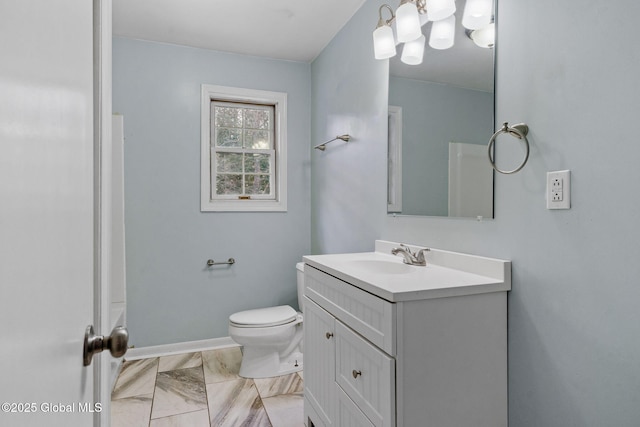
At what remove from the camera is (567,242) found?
3.49ft

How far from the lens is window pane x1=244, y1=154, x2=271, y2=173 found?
10.2 feet

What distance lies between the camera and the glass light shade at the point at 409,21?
5.09ft

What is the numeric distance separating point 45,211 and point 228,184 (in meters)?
2.66

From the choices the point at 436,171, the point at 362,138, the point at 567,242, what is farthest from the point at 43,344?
the point at 362,138

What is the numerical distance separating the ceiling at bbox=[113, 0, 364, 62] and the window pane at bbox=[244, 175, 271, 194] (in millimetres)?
1052

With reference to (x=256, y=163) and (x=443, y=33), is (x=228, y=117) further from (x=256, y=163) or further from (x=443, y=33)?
(x=443, y=33)

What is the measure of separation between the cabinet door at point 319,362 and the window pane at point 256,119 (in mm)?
1848

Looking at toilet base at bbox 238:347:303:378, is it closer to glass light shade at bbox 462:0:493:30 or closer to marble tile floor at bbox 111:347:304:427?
marble tile floor at bbox 111:347:304:427

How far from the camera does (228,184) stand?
3.03 m

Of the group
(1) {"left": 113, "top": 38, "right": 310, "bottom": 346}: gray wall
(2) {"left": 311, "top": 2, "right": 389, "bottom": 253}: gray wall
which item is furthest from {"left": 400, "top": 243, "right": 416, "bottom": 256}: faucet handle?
(1) {"left": 113, "top": 38, "right": 310, "bottom": 346}: gray wall

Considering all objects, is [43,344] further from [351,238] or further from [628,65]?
[351,238]

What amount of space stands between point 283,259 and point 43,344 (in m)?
2.72

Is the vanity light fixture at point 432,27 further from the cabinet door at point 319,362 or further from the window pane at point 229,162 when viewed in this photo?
the window pane at point 229,162

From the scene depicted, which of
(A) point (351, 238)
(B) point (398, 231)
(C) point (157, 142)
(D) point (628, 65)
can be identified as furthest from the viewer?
(C) point (157, 142)
